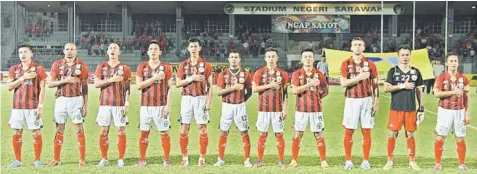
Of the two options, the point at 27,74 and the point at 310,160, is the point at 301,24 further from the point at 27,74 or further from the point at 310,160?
the point at 27,74

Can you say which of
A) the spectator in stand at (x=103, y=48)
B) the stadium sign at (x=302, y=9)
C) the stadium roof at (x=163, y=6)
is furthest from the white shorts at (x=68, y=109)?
the stadium roof at (x=163, y=6)

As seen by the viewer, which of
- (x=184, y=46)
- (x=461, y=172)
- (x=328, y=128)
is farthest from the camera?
(x=184, y=46)

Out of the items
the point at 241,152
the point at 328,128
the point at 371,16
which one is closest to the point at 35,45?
the point at 371,16

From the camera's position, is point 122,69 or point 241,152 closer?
point 122,69

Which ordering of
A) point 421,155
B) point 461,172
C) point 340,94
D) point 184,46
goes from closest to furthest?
point 461,172
point 421,155
point 340,94
point 184,46

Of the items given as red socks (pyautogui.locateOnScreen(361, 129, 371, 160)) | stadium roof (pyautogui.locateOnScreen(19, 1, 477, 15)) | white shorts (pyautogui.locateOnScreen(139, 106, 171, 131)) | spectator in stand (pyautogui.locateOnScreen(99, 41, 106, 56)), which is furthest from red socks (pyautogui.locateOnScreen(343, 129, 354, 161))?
stadium roof (pyautogui.locateOnScreen(19, 1, 477, 15))

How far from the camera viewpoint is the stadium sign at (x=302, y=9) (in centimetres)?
3812

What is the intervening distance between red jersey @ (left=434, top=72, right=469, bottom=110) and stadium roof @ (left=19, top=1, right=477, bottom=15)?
31.5 metres

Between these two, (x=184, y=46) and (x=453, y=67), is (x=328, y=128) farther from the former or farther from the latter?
(x=184, y=46)

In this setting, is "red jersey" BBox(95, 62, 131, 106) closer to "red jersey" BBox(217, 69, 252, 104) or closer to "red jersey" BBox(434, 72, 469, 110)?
"red jersey" BBox(217, 69, 252, 104)

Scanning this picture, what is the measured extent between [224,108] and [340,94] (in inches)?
657

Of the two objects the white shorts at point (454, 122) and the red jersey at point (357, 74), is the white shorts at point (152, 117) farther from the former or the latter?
the white shorts at point (454, 122)

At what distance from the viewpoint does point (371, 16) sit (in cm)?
4031

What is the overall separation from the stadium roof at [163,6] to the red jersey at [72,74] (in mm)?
31454
